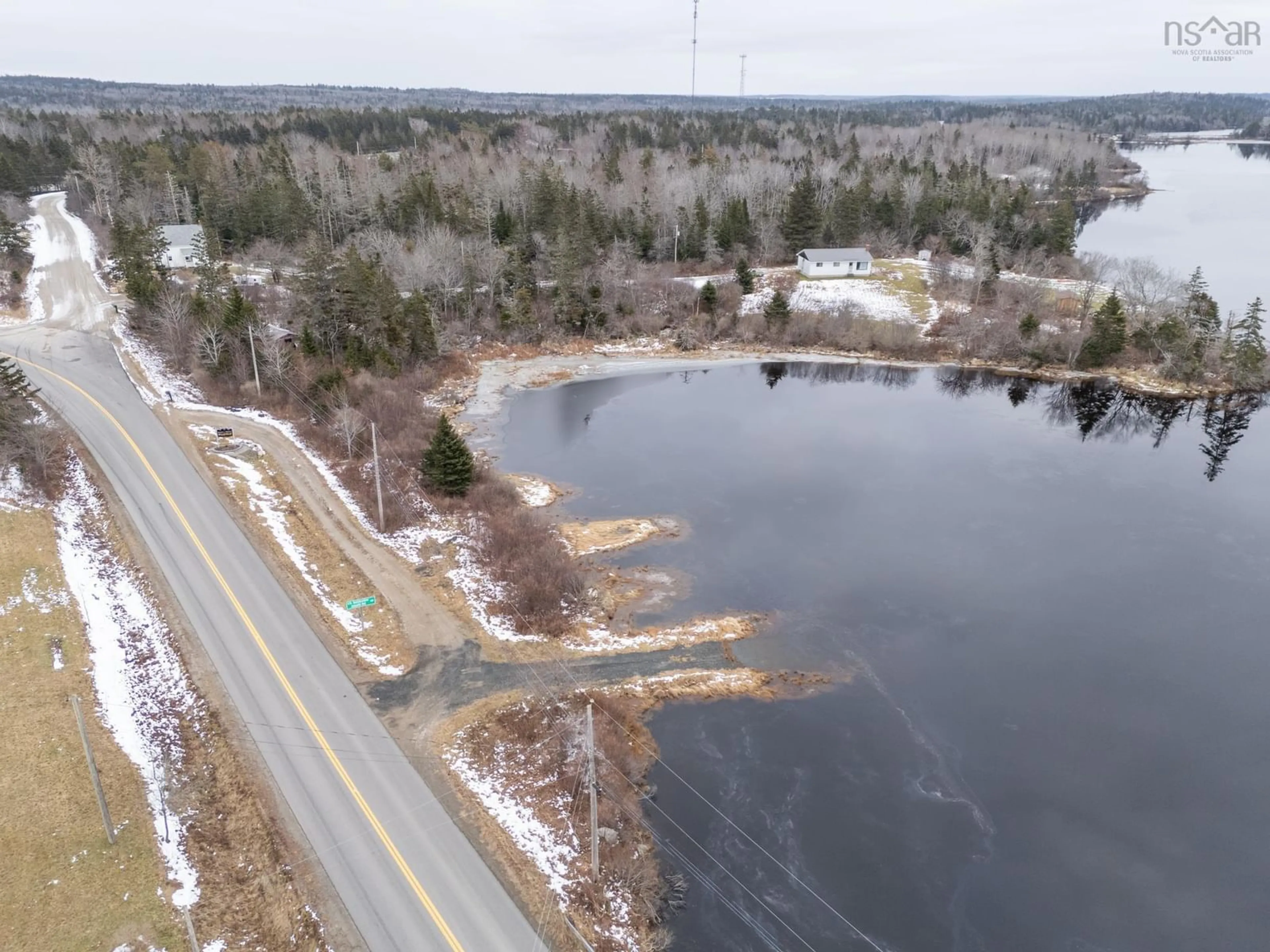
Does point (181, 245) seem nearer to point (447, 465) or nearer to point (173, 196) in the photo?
point (173, 196)

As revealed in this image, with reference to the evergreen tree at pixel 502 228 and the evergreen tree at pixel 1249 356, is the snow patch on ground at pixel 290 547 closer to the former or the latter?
the evergreen tree at pixel 502 228

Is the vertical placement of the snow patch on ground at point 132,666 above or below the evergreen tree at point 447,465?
below

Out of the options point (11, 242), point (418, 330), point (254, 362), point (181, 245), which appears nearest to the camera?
point (254, 362)

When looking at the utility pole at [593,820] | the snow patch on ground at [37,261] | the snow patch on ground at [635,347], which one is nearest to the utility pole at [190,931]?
the utility pole at [593,820]

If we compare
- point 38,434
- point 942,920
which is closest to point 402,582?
point 38,434

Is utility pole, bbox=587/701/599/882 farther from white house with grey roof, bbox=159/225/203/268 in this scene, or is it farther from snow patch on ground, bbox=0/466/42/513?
white house with grey roof, bbox=159/225/203/268

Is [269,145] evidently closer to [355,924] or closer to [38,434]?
[38,434]

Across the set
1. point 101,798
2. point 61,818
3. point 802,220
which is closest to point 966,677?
point 101,798
